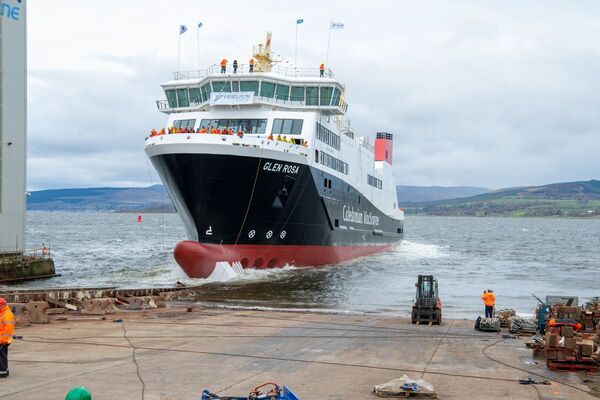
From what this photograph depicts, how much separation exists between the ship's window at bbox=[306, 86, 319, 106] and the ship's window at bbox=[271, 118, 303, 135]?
1835mm

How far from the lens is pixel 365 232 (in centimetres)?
4500

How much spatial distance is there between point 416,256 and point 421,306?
1359 inches

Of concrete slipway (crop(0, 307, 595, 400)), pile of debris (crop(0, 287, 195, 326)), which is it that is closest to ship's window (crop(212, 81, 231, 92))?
pile of debris (crop(0, 287, 195, 326))

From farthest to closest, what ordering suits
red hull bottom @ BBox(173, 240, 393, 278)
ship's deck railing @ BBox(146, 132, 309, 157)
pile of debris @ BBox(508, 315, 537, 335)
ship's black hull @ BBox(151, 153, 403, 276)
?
1. red hull bottom @ BBox(173, 240, 393, 278)
2. ship's black hull @ BBox(151, 153, 403, 276)
3. ship's deck railing @ BBox(146, 132, 309, 157)
4. pile of debris @ BBox(508, 315, 537, 335)

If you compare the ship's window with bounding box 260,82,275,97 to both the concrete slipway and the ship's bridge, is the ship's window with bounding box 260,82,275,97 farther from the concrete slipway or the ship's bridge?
the concrete slipway

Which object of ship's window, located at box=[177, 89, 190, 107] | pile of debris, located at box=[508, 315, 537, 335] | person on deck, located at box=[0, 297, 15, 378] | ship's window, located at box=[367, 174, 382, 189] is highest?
ship's window, located at box=[177, 89, 190, 107]

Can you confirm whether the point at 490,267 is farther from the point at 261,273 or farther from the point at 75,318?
the point at 75,318

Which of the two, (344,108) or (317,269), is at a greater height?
(344,108)

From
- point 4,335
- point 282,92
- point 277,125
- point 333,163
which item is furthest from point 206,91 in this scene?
point 4,335

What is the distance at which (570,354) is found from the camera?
12.1 meters

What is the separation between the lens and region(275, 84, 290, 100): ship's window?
34.3 m

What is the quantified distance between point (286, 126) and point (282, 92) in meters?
2.17

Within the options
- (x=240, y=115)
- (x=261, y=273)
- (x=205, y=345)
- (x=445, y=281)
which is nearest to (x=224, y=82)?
(x=240, y=115)

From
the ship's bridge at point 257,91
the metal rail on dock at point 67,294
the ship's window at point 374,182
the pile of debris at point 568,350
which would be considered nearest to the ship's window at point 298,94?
the ship's bridge at point 257,91
